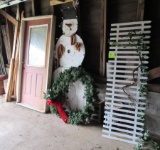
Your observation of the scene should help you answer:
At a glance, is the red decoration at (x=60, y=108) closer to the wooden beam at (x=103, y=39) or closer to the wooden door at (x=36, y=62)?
the wooden door at (x=36, y=62)

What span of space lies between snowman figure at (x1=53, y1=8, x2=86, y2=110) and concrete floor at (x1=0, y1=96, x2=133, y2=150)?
46cm

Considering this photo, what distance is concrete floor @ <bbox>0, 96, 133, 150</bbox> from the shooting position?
2373 millimetres

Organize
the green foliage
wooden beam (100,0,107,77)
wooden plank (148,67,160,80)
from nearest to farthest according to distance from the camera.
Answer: the green foliage, wooden plank (148,67,160,80), wooden beam (100,0,107,77)

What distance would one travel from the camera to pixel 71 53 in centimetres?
327

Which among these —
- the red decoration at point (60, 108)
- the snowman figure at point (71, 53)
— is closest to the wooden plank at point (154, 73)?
the snowman figure at point (71, 53)

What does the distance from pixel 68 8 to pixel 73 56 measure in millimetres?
945

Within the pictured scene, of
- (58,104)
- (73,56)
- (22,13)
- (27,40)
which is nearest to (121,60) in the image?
(73,56)

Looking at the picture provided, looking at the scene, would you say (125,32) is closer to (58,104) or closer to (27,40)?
(58,104)

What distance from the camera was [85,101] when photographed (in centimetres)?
312

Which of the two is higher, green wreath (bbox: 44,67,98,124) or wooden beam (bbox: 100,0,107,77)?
wooden beam (bbox: 100,0,107,77)

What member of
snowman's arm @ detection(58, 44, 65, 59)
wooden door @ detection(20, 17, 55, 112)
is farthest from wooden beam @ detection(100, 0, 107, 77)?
wooden door @ detection(20, 17, 55, 112)

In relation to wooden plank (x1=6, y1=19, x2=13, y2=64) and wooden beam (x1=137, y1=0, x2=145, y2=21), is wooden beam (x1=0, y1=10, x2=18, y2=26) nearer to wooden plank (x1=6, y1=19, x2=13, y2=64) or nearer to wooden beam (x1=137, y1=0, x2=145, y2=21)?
wooden plank (x1=6, y1=19, x2=13, y2=64)

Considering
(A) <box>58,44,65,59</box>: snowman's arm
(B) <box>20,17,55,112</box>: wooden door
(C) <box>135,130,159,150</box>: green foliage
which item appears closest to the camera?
(C) <box>135,130,159,150</box>: green foliage

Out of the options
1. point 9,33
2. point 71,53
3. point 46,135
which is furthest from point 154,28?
point 9,33
